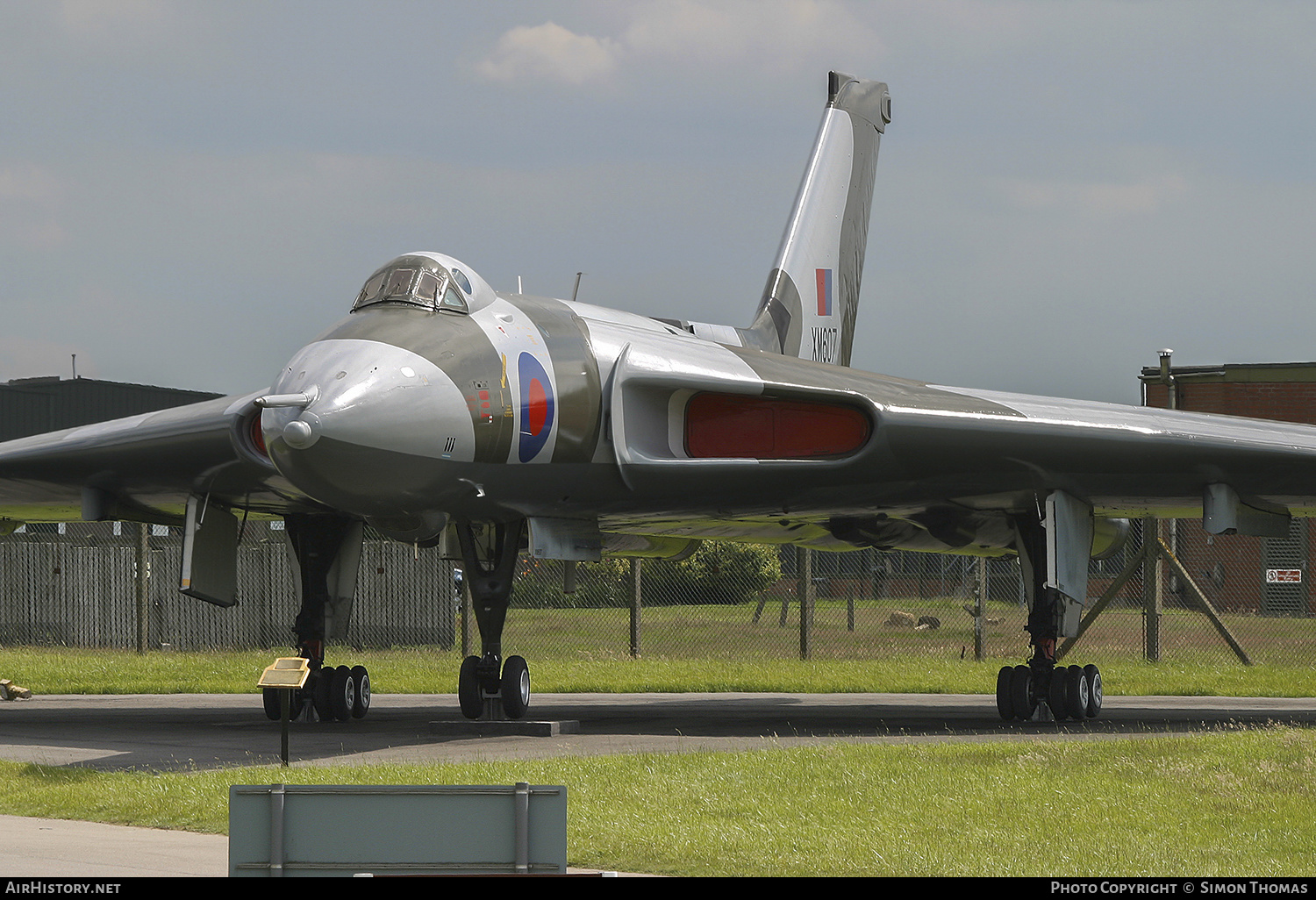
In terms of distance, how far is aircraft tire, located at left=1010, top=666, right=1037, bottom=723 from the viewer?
49.4 feet

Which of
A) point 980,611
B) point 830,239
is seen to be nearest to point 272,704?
point 830,239

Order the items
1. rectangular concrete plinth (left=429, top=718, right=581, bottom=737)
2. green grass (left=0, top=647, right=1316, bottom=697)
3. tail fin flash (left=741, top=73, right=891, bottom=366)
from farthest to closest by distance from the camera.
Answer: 1. green grass (left=0, top=647, right=1316, bottom=697)
2. tail fin flash (left=741, top=73, right=891, bottom=366)
3. rectangular concrete plinth (left=429, top=718, right=581, bottom=737)

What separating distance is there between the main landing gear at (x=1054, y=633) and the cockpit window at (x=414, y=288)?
609 centimetres

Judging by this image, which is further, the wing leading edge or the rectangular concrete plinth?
the wing leading edge

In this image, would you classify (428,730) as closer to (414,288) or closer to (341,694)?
(341,694)

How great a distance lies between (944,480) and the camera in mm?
13961

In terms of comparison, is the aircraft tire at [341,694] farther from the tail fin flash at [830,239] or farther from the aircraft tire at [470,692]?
the tail fin flash at [830,239]

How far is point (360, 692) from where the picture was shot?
1548cm

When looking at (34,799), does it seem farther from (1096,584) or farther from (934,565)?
(934,565)

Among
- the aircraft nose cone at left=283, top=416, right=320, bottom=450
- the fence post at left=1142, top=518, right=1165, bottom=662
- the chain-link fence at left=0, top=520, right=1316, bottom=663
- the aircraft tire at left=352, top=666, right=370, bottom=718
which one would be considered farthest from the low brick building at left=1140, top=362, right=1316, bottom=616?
the aircraft nose cone at left=283, top=416, right=320, bottom=450

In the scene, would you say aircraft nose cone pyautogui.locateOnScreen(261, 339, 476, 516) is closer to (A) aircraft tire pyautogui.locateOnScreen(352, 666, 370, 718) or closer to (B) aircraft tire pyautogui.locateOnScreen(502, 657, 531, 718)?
(B) aircraft tire pyautogui.locateOnScreen(502, 657, 531, 718)

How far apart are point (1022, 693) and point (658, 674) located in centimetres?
721

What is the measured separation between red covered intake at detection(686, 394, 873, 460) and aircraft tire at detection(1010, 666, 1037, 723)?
11.2 feet
